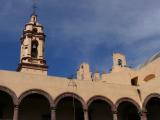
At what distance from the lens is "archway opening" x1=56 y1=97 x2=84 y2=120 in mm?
24114

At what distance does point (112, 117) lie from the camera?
25656mm

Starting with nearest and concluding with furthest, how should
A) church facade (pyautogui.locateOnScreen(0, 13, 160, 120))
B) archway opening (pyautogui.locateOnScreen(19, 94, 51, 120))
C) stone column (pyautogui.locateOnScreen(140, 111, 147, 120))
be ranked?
church facade (pyautogui.locateOnScreen(0, 13, 160, 120)), archway opening (pyautogui.locateOnScreen(19, 94, 51, 120)), stone column (pyautogui.locateOnScreen(140, 111, 147, 120))

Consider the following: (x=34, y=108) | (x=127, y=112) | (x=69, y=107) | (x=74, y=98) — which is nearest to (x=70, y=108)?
(x=69, y=107)

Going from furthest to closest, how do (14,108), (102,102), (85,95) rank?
1. (102,102)
2. (85,95)
3. (14,108)

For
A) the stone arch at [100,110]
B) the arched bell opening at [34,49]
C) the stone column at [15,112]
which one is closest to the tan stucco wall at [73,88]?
the stone arch at [100,110]

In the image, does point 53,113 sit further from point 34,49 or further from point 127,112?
point 34,49

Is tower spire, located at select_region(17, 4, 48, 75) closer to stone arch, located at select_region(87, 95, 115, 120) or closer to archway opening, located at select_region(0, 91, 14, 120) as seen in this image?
stone arch, located at select_region(87, 95, 115, 120)

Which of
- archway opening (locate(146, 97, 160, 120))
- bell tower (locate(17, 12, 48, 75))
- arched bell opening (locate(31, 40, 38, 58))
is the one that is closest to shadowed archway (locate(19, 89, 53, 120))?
archway opening (locate(146, 97, 160, 120))

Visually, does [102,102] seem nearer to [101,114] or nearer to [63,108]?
[101,114]

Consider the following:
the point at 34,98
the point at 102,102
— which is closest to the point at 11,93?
the point at 34,98

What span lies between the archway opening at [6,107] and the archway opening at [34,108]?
0.72 meters

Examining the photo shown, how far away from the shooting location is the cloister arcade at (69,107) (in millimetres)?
22125

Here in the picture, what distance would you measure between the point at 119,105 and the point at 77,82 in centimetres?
422

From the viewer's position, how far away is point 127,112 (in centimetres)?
2669
